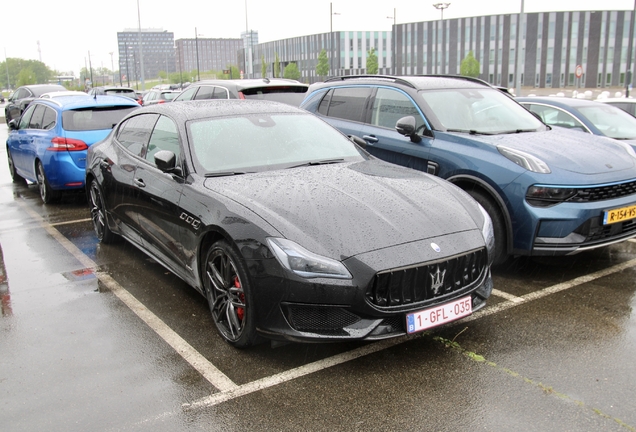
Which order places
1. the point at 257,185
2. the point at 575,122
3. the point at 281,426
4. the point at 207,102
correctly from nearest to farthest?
1. the point at 281,426
2. the point at 257,185
3. the point at 207,102
4. the point at 575,122

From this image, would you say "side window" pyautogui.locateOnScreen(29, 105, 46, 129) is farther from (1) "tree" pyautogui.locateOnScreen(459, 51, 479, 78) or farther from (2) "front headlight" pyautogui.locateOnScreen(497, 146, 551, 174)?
(1) "tree" pyautogui.locateOnScreen(459, 51, 479, 78)

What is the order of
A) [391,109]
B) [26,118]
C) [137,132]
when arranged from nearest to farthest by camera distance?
[137,132], [391,109], [26,118]

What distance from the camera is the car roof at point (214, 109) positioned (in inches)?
193

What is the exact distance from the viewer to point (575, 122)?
834cm

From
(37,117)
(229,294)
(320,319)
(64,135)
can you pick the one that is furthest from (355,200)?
(37,117)

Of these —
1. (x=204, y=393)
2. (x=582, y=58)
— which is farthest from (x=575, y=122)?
(x=582, y=58)

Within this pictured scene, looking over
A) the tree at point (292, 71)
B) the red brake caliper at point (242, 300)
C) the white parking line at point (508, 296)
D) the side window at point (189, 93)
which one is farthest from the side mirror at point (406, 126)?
the tree at point (292, 71)

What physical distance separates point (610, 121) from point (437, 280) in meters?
6.43

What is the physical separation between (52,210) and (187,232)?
16.9 ft

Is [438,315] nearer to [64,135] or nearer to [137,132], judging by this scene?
[137,132]

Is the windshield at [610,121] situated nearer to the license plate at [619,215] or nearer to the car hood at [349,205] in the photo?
the license plate at [619,215]

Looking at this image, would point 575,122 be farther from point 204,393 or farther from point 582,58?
point 582,58

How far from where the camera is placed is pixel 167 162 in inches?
173

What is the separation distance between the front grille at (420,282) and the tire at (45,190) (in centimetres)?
684
